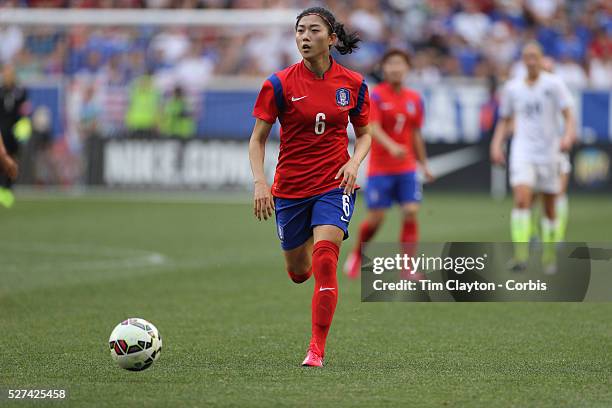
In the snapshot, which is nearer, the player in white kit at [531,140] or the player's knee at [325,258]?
the player's knee at [325,258]

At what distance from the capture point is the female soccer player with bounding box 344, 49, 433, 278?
13.4m

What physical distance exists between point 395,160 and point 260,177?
5917 millimetres

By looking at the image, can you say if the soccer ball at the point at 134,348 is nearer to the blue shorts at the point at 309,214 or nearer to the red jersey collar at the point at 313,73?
the blue shorts at the point at 309,214

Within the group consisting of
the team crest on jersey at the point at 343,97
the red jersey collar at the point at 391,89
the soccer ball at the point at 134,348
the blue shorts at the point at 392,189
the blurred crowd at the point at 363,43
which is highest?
the blurred crowd at the point at 363,43

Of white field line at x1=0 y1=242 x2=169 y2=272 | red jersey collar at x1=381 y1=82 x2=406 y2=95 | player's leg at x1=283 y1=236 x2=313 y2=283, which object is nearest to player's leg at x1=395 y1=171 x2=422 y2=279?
red jersey collar at x1=381 y1=82 x2=406 y2=95

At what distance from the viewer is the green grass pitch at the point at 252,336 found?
21.9 feet

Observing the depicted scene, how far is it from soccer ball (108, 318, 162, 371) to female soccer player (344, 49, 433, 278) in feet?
21.4

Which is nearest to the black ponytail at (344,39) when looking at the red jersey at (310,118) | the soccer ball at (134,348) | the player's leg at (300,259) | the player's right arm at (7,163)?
the red jersey at (310,118)

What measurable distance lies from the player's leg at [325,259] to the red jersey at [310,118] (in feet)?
0.40

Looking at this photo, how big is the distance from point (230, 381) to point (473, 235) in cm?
1125

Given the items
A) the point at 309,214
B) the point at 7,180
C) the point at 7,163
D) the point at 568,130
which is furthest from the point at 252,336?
the point at 7,180

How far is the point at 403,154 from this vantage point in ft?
42.0

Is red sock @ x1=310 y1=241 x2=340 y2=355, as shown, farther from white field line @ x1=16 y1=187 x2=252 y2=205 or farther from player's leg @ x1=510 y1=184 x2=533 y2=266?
white field line @ x1=16 y1=187 x2=252 y2=205

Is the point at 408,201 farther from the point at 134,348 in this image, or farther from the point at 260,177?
the point at 134,348
